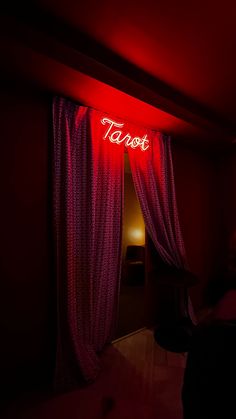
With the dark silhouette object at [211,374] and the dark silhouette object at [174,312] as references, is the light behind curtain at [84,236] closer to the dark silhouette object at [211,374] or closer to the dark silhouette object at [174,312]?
the dark silhouette object at [174,312]

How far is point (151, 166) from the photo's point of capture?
9.57 ft

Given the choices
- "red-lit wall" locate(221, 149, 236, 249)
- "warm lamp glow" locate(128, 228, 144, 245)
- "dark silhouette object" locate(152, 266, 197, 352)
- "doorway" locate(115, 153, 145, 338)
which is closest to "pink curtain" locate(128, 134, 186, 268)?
"dark silhouette object" locate(152, 266, 197, 352)

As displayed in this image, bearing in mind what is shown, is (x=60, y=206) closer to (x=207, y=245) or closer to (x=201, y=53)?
(x=201, y=53)

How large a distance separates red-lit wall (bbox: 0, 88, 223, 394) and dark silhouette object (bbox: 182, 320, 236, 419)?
1483 mm

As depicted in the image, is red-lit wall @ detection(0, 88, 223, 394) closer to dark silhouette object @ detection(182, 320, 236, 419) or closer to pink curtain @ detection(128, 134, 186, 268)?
pink curtain @ detection(128, 134, 186, 268)

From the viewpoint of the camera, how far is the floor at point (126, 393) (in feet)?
5.82

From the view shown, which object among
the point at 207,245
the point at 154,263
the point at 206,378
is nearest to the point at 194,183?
the point at 207,245

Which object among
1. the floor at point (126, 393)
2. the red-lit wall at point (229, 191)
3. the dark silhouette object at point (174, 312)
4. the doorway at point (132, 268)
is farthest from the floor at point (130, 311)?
the red-lit wall at point (229, 191)

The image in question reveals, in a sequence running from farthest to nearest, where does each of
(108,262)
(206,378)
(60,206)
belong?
(108,262)
(60,206)
(206,378)

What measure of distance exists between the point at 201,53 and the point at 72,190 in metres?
1.59

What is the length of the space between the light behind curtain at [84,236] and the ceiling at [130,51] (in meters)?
0.37

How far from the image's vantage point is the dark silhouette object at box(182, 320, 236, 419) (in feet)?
3.00

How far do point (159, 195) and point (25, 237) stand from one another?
171cm

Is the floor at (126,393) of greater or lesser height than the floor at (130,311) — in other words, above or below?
below
